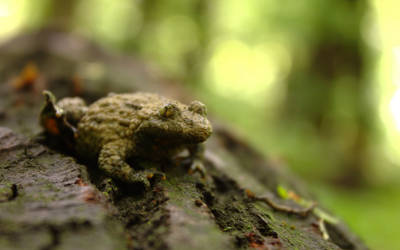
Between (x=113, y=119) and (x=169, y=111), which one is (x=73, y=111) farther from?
(x=169, y=111)

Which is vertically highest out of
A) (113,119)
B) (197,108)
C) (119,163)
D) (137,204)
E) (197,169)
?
(197,108)

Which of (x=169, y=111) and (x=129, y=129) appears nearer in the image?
(x=169, y=111)

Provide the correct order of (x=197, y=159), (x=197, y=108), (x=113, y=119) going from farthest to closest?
(x=197, y=159)
(x=113, y=119)
(x=197, y=108)

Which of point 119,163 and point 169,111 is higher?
point 169,111

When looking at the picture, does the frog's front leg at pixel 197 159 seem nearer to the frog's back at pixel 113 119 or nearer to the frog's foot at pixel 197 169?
the frog's foot at pixel 197 169

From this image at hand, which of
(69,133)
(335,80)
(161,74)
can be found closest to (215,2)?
(335,80)

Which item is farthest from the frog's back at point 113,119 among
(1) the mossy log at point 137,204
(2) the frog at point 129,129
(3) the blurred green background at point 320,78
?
(3) the blurred green background at point 320,78

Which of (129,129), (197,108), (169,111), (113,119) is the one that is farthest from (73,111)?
(197,108)

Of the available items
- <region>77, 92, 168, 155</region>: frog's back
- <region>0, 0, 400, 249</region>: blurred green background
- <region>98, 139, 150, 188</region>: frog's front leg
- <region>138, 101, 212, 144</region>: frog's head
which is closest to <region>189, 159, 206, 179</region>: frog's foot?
<region>138, 101, 212, 144</region>: frog's head
